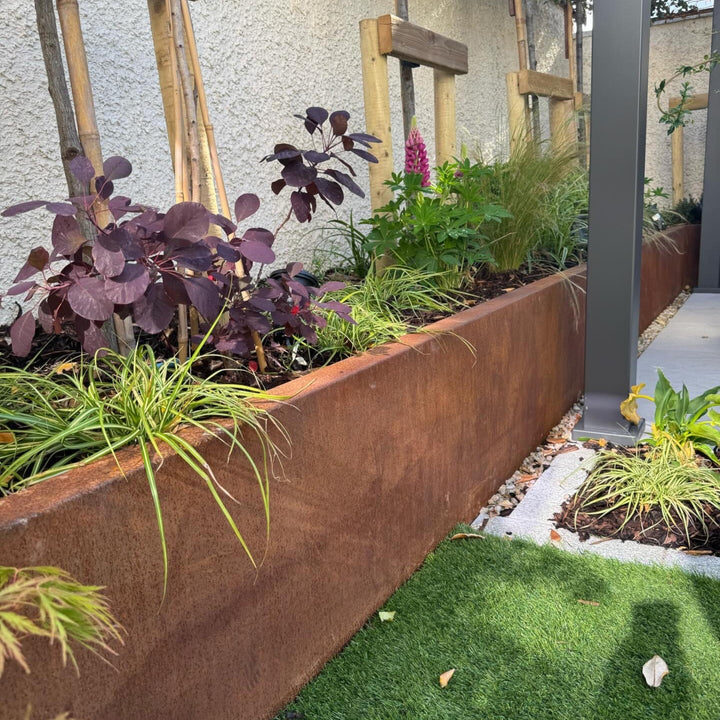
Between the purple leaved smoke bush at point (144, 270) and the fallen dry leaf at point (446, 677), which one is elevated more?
the purple leaved smoke bush at point (144, 270)

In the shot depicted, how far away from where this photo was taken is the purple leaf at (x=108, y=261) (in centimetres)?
119

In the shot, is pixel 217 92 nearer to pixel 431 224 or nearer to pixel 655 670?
pixel 431 224

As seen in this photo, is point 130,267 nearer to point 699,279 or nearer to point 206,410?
point 206,410

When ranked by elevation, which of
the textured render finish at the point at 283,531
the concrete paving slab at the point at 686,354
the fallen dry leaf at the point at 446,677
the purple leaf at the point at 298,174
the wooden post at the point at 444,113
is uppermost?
the wooden post at the point at 444,113

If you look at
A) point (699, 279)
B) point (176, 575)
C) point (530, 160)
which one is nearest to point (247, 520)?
point (176, 575)

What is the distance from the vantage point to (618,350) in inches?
115

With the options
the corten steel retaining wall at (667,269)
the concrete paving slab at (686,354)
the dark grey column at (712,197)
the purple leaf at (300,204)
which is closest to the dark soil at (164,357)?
the purple leaf at (300,204)

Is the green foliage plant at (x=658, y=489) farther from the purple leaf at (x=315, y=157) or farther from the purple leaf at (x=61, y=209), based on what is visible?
the purple leaf at (x=61, y=209)

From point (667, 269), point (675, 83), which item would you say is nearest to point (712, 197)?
point (667, 269)

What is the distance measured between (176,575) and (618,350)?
227cm

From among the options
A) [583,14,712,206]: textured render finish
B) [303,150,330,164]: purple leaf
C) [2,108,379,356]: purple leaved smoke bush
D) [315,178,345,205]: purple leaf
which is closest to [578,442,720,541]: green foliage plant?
[2,108,379,356]: purple leaved smoke bush

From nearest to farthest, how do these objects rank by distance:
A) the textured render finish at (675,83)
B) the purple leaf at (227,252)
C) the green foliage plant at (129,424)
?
the green foliage plant at (129,424), the purple leaf at (227,252), the textured render finish at (675,83)

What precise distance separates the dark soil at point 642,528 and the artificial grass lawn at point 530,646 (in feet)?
0.63

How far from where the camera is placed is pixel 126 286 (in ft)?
3.98
